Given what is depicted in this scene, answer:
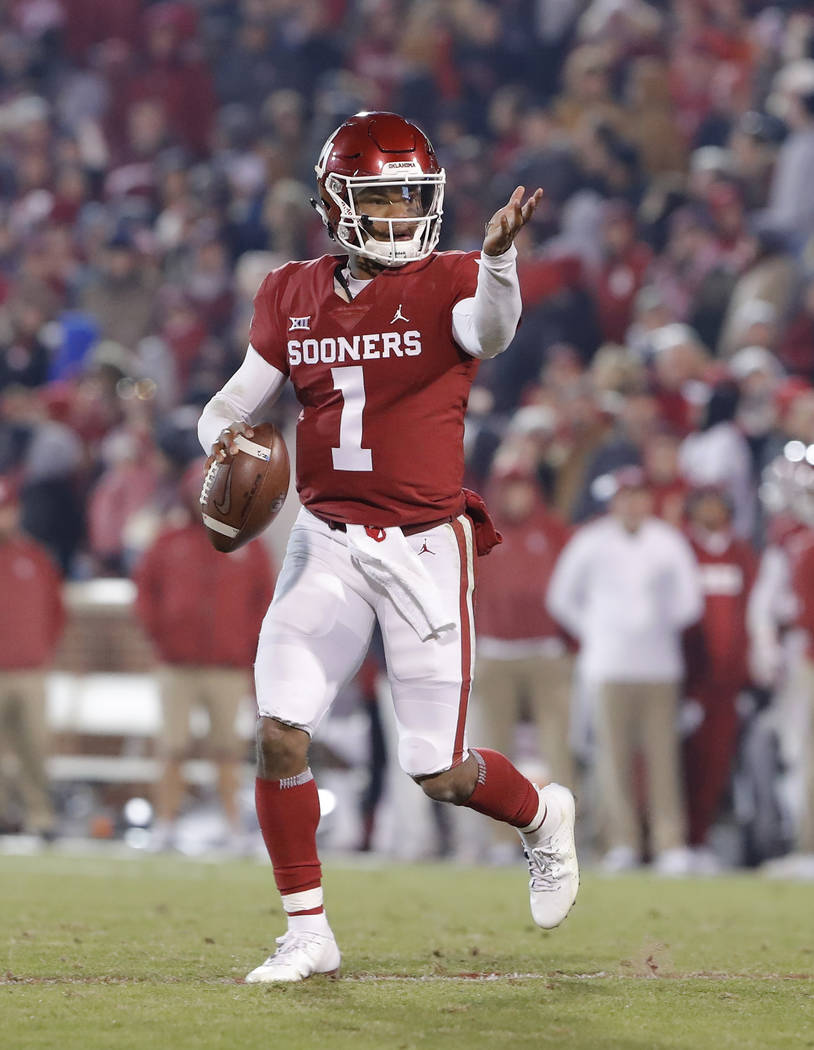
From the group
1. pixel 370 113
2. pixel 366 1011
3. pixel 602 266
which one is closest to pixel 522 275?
pixel 602 266

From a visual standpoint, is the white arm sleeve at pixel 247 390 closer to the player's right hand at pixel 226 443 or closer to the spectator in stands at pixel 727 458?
the player's right hand at pixel 226 443

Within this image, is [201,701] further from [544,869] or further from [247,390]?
[247,390]

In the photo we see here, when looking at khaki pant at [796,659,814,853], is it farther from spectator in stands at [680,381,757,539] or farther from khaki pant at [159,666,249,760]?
khaki pant at [159,666,249,760]

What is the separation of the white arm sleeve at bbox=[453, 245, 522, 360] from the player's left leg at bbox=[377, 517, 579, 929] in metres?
0.55

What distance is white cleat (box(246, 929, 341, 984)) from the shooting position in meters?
4.98

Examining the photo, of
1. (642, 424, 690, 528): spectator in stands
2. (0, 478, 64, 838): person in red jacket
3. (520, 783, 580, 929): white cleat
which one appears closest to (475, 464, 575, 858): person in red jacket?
(642, 424, 690, 528): spectator in stands

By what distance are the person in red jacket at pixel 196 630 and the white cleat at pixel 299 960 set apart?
5745mm

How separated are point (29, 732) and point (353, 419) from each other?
21.8 ft

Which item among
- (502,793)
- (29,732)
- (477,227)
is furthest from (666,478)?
(502,793)

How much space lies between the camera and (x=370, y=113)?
212 inches

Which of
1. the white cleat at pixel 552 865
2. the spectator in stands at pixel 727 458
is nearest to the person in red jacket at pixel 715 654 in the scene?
the spectator in stands at pixel 727 458

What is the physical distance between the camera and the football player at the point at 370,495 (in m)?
5.05

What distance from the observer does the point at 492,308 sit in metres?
4.86

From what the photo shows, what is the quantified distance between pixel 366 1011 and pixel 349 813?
251 inches
